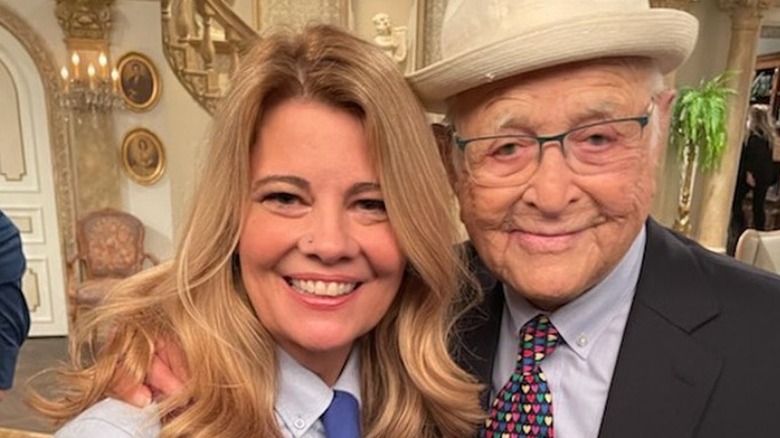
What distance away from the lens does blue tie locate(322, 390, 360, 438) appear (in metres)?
0.98

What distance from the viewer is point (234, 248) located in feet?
3.03

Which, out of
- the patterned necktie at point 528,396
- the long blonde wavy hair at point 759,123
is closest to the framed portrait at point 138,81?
the patterned necktie at point 528,396

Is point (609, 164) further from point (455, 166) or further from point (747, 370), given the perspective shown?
point (747, 370)

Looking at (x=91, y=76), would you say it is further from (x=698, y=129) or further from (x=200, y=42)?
(x=698, y=129)

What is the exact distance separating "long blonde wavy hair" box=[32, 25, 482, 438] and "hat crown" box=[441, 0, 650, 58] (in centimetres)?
16

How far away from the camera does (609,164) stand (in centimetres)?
96

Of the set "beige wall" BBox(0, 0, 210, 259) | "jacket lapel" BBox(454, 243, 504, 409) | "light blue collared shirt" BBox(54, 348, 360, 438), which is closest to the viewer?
"light blue collared shirt" BBox(54, 348, 360, 438)

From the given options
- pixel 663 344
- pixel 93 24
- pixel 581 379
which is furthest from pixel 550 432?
pixel 93 24

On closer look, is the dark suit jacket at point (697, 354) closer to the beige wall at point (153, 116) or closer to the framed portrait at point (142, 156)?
the beige wall at point (153, 116)

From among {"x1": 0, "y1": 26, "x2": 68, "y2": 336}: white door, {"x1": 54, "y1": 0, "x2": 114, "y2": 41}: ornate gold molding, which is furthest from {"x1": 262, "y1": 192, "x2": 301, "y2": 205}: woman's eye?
{"x1": 0, "y1": 26, "x2": 68, "y2": 336}: white door

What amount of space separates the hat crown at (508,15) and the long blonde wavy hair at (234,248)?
0.16m

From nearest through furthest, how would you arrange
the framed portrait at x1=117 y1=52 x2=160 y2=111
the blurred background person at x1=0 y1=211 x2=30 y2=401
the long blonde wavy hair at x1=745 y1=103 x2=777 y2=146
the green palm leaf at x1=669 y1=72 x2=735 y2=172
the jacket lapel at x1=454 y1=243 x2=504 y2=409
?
the jacket lapel at x1=454 y1=243 x2=504 y2=409
the blurred background person at x1=0 y1=211 x2=30 y2=401
the framed portrait at x1=117 y1=52 x2=160 y2=111
the green palm leaf at x1=669 y1=72 x2=735 y2=172
the long blonde wavy hair at x1=745 y1=103 x2=777 y2=146

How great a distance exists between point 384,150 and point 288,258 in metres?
0.21

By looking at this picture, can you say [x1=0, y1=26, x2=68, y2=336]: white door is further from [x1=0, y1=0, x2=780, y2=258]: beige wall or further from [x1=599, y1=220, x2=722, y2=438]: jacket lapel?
[x1=599, y1=220, x2=722, y2=438]: jacket lapel
